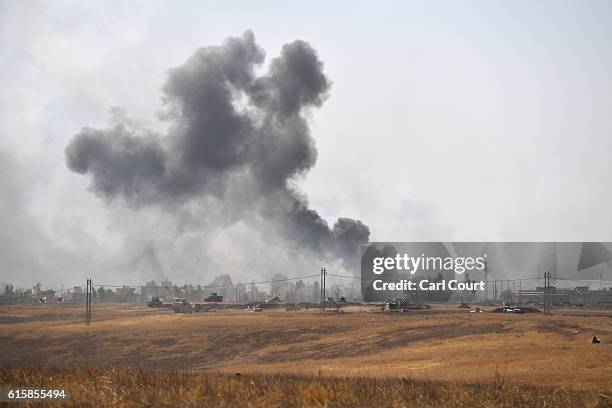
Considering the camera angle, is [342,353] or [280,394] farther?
[342,353]

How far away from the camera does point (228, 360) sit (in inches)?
1775

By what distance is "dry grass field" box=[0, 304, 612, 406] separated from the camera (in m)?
20.8

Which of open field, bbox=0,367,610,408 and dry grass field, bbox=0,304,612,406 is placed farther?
dry grass field, bbox=0,304,612,406

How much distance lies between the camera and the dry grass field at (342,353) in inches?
817

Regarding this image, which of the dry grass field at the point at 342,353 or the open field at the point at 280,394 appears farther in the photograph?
the dry grass field at the point at 342,353

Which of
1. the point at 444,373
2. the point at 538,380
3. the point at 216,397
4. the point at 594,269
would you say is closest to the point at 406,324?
the point at 444,373

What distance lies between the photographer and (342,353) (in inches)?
1686

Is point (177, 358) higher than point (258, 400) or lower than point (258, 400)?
lower

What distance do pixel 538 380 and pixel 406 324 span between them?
2921 cm

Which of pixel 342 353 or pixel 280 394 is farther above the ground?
pixel 280 394

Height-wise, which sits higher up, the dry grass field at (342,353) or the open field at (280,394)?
the open field at (280,394)

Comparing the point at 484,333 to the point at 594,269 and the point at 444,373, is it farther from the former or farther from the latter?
the point at 594,269

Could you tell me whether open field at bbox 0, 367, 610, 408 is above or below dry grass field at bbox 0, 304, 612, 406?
above

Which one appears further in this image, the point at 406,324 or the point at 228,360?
the point at 406,324
